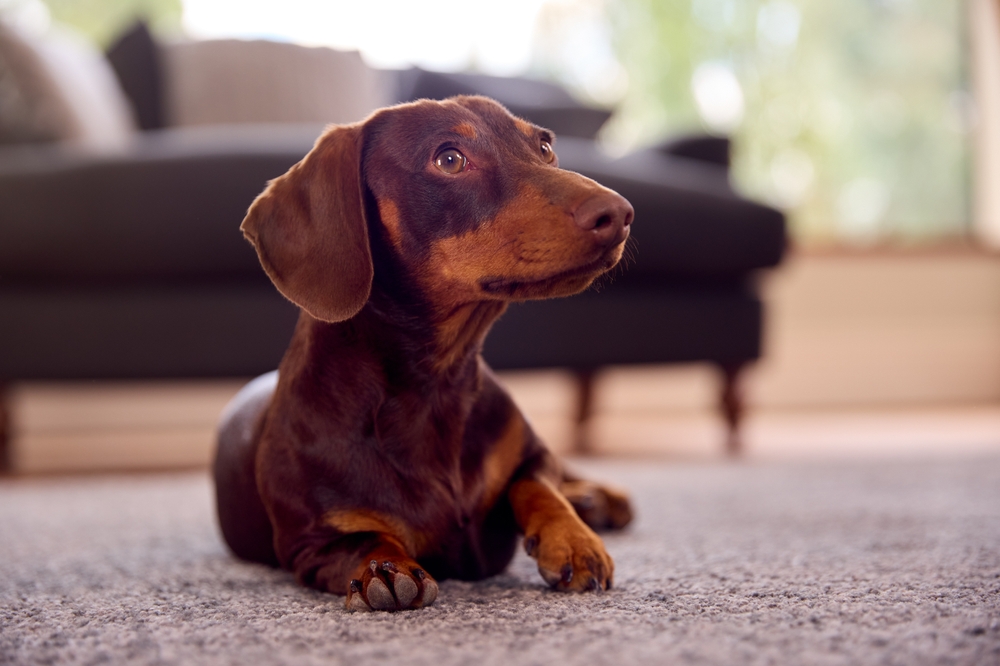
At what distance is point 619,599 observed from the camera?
106cm

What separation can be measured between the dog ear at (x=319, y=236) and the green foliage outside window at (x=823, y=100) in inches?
131

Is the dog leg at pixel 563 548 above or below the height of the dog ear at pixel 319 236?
below

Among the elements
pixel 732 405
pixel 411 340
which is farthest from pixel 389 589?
pixel 732 405

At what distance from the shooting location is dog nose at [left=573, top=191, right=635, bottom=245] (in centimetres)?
102

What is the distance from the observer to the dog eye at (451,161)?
117cm

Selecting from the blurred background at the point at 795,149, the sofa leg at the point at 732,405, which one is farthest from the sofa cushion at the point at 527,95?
the sofa leg at the point at 732,405

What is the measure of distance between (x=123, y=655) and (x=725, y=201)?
2.17 metres

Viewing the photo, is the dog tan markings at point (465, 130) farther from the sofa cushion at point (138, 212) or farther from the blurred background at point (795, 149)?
the blurred background at point (795, 149)

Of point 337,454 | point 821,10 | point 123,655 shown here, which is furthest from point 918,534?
point 821,10

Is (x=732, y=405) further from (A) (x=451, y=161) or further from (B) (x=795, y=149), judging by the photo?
(B) (x=795, y=149)

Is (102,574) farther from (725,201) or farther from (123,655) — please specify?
(725,201)

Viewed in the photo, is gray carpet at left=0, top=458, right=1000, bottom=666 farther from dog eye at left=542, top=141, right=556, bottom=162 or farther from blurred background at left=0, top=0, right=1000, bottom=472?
blurred background at left=0, top=0, right=1000, bottom=472

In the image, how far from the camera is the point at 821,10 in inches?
179

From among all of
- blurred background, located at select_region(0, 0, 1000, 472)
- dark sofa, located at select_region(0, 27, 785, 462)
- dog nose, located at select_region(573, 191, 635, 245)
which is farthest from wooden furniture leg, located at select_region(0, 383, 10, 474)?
dog nose, located at select_region(573, 191, 635, 245)
